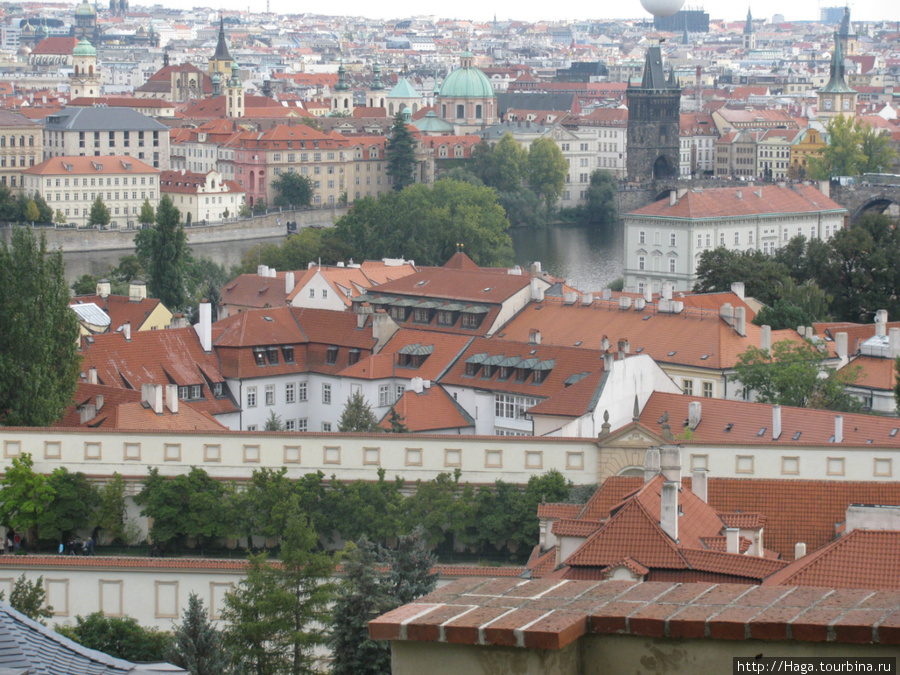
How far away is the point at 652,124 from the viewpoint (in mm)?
93000

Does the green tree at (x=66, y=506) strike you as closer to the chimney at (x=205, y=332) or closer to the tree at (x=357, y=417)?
the tree at (x=357, y=417)

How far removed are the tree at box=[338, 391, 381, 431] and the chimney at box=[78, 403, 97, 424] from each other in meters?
4.20

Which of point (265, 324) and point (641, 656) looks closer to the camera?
point (641, 656)

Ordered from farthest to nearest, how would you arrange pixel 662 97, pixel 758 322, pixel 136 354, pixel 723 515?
pixel 662 97 < pixel 758 322 < pixel 136 354 < pixel 723 515

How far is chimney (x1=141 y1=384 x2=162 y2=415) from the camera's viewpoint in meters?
24.1

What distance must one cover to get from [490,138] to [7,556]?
87126 mm

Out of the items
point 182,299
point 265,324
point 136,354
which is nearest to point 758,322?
point 265,324

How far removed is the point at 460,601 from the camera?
572 cm

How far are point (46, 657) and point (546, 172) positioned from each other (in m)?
82.4

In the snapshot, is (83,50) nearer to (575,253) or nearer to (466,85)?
(466,85)

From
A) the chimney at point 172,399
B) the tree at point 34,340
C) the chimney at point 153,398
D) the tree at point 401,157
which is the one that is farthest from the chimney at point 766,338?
the tree at point 401,157

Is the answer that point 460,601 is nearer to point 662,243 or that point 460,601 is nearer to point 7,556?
point 7,556

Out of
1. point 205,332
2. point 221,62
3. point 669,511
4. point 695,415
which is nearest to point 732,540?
point 669,511

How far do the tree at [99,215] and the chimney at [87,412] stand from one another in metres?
49.8
